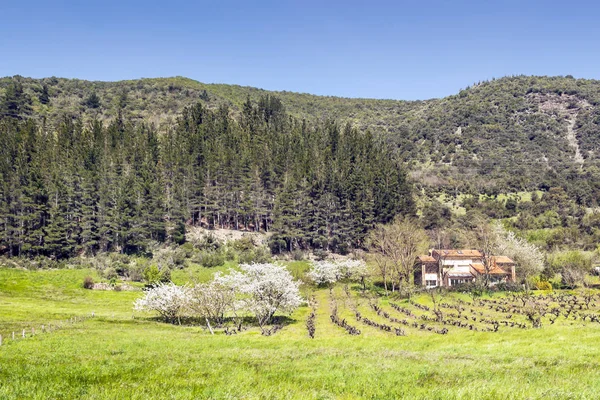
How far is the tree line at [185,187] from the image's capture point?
306 feet

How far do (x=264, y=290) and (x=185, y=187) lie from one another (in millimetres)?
72126

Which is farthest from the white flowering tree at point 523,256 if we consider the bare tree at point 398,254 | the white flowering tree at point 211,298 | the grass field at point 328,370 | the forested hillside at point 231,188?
the grass field at point 328,370

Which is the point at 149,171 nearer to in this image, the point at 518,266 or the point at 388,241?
the point at 388,241

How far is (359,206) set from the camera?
4500 inches

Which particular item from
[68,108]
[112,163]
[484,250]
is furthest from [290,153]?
[68,108]

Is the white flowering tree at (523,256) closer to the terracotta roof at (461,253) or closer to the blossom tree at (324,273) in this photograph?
the terracotta roof at (461,253)

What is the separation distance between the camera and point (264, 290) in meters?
47.6

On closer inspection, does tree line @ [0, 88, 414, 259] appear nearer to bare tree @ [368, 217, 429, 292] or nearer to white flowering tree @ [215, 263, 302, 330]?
bare tree @ [368, 217, 429, 292]

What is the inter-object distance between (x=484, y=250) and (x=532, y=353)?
213 feet

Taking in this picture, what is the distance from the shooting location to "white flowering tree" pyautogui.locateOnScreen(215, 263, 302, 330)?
152 feet

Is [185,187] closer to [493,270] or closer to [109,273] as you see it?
[109,273]

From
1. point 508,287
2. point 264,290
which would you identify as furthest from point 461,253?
point 264,290

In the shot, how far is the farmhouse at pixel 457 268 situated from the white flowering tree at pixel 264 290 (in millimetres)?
42992

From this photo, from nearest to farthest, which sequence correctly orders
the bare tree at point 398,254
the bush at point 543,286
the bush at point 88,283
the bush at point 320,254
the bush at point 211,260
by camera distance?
1. the bush at point 88,283
2. the bare tree at point 398,254
3. the bush at point 543,286
4. the bush at point 211,260
5. the bush at point 320,254
